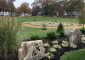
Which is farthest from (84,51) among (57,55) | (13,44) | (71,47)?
(13,44)

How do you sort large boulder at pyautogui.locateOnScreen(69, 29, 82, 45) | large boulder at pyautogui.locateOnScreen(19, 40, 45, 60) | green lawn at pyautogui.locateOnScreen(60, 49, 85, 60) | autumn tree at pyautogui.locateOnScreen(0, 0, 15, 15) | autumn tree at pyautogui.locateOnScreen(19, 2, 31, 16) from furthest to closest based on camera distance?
autumn tree at pyautogui.locateOnScreen(19, 2, 31, 16) → autumn tree at pyautogui.locateOnScreen(0, 0, 15, 15) → large boulder at pyautogui.locateOnScreen(69, 29, 82, 45) → green lawn at pyautogui.locateOnScreen(60, 49, 85, 60) → large boulder at pyautogui.locateOnScreen(19, 40, 45, 60)

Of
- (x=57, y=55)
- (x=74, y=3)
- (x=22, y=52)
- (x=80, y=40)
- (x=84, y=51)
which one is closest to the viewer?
(x=22, y=52)

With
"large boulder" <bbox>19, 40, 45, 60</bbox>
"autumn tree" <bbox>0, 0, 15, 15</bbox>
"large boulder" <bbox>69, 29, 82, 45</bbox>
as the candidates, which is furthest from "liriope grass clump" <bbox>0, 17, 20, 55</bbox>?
"autumn tree" <bbox>0, 0, 15, 15</bbox>

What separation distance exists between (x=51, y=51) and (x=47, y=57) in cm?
51

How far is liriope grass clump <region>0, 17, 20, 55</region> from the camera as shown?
288 inches

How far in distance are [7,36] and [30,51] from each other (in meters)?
0.91

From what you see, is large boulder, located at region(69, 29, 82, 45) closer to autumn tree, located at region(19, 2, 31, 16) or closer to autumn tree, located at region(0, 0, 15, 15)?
autumn tree, located at region(0, 0, 15, 15)

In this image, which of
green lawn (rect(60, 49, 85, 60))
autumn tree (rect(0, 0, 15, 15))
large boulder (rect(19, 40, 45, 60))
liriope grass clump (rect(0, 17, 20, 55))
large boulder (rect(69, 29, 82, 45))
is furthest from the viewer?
autumn tree (rect(0, 0, 15, 15))

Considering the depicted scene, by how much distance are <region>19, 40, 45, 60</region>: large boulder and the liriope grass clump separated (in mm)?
327

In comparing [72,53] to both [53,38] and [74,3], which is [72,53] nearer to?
[53,38]

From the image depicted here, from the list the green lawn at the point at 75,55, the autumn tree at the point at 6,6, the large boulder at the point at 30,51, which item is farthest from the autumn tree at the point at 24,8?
the large boulder at the point at 30,51

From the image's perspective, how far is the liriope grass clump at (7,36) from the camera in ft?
24.0

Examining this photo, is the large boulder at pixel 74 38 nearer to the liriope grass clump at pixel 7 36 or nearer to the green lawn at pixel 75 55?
the green lawn at pixel 75 55

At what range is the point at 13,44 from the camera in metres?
7.43
